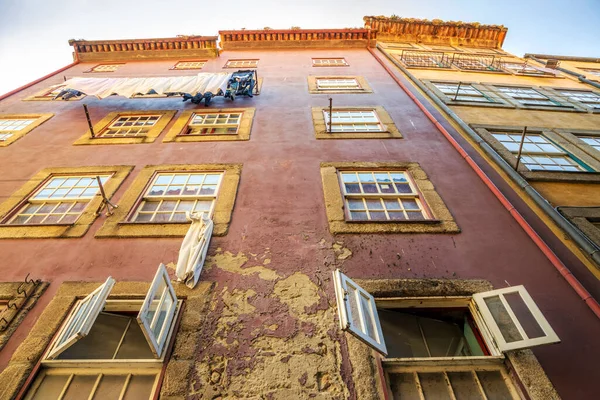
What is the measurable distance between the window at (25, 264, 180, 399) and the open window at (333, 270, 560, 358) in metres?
2.26

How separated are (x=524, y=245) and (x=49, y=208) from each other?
9107 mm

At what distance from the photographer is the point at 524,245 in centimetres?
453

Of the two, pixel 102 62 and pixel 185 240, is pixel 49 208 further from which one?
pixel 102 62

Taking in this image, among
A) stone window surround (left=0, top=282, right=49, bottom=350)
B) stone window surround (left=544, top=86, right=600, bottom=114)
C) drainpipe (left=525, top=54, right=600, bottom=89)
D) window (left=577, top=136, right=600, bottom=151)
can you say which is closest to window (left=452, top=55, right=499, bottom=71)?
stone window surround (left=544, top=86, right=600, bottom=114)

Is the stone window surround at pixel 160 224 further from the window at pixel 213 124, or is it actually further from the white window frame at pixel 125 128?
the white window frame at pixel 125 128

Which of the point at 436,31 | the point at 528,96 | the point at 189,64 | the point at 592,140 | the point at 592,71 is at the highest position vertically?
the point at 436,31

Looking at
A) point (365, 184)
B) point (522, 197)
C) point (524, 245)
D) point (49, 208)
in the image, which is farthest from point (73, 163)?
point (522, 197)

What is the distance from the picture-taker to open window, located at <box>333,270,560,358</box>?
10.1ft

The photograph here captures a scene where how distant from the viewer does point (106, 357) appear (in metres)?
3.59

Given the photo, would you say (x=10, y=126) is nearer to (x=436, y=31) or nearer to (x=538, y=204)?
(x=538, y=204)

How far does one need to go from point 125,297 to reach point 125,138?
5.04 m

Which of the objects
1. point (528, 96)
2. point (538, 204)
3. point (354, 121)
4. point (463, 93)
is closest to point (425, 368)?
point (538, 204)

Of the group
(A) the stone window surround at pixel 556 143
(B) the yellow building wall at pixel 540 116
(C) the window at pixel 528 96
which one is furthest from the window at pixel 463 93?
(A) the stone window surround at pixel 556 143

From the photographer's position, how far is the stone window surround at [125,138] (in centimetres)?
725
